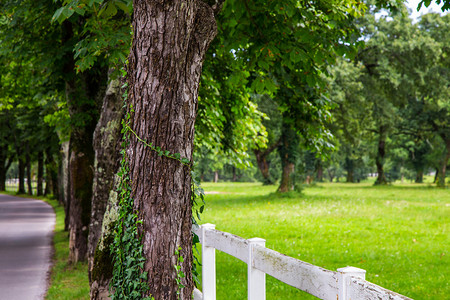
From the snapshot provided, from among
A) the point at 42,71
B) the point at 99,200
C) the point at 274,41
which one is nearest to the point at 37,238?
the point at 42,71

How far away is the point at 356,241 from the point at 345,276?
11062mm

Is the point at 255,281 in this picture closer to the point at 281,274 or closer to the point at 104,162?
the point at 281,274

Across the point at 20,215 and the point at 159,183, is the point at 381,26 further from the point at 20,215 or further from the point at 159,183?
the point at 159,183

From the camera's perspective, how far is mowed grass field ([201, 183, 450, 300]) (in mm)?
8664

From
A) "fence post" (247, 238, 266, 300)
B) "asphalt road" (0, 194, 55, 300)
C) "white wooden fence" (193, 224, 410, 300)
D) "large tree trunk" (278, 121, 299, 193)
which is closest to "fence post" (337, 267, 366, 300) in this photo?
"white wooden fence" (193, 224, 410, 300)

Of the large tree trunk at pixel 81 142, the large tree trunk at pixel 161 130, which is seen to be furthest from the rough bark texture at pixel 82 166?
the large tree trunk at pixel 161 130

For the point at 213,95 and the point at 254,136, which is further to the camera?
the point at 254,136

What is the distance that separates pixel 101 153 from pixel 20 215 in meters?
18.9

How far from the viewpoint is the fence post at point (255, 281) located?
4287 millimetres

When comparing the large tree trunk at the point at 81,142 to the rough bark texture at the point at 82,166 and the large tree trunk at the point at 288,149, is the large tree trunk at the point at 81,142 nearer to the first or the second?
the rough bark texture at the point at 82,166

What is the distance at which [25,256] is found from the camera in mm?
12906

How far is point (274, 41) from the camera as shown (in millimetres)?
7176

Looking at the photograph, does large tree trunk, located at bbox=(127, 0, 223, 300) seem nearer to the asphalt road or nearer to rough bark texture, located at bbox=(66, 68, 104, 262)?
the asphalt road

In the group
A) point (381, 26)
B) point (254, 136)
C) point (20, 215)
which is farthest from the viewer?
point (381, 26)
